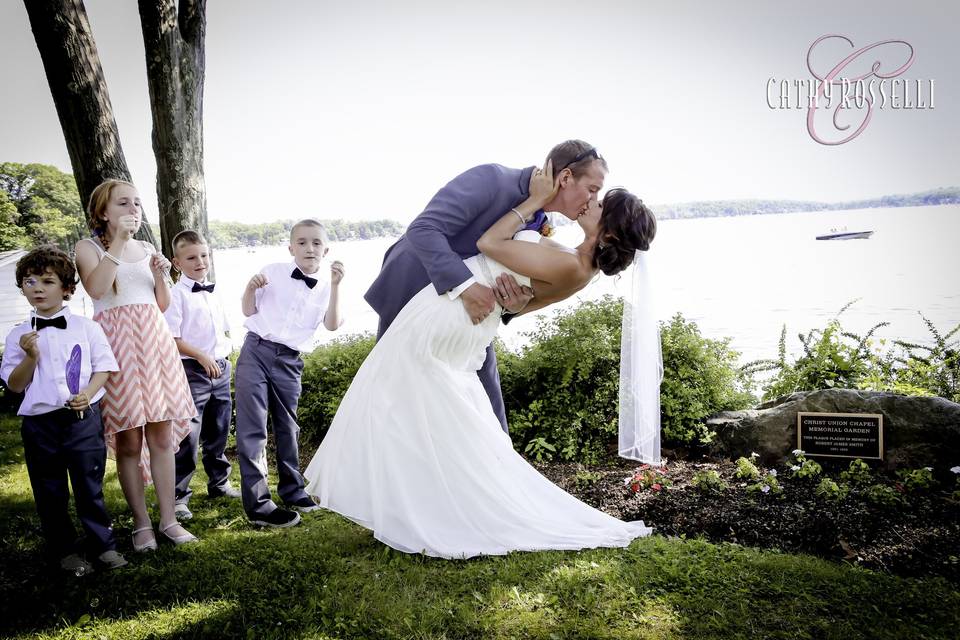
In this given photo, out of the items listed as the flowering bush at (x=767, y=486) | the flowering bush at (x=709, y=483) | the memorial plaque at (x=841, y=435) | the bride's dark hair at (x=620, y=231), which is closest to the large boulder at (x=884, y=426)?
the memorial plaque at (x=841, y=435)

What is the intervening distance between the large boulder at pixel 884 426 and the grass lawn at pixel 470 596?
1448 millimetres

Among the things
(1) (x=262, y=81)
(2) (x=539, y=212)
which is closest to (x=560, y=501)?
(2) (x=539, y=212)

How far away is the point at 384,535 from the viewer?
9.32 ft

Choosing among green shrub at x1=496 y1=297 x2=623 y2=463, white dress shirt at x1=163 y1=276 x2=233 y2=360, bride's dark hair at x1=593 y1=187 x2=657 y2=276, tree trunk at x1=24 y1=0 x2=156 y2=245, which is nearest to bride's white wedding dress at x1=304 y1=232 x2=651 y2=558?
bride's dark hair at x1=593 y1=187 x2=657 y2=276

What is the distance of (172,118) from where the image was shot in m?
5.80

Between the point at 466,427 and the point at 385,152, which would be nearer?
the point at 466,427

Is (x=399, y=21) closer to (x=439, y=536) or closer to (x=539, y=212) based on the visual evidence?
(x=539, y=212)

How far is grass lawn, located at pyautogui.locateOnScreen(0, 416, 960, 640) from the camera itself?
235 centimetres

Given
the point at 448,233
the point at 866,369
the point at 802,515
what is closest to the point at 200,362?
the point at 448,233

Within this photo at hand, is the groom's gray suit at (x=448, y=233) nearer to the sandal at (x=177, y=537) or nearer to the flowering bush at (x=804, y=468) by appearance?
the sandal at (x=177, y=537)

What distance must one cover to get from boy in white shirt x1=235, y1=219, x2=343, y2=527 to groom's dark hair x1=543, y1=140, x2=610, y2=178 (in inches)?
58.5

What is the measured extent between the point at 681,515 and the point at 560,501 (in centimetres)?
82

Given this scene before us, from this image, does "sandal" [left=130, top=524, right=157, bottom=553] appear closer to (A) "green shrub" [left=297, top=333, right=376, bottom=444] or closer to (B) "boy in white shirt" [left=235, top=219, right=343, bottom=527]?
(B) "boy in white shirt" [left=235, top=219, right=343, bottom=527]

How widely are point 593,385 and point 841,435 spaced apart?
5.60 ft
